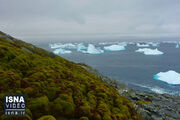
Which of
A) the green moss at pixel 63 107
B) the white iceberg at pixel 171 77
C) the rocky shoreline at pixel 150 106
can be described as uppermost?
the green moss at pixel 63 107

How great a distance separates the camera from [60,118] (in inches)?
234

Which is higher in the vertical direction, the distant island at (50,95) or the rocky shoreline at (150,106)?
the distant island at (50,95)

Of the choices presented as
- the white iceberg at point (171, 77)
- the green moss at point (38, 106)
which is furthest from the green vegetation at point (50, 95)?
the white iceberg at point (171, 77)

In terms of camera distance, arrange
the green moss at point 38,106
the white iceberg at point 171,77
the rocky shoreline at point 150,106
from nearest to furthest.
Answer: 1. the green moss at point 38,106
2. the rocky shoreline at point 150,106
3. the white iceberg at point 171,77

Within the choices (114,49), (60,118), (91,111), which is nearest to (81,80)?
(91,111)

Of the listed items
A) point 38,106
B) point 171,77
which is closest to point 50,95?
point 38,106

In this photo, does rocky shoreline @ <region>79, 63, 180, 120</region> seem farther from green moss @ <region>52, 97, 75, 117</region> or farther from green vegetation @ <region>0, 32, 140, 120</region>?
green moss @ <region>52, 97, 75, 117</region>

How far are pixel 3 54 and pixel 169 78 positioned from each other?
213 feet

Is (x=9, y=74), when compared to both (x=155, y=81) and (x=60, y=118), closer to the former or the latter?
(x=60, y=118)

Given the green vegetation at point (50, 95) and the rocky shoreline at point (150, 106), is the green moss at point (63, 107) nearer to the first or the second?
the green vegetation at point (50, 95)

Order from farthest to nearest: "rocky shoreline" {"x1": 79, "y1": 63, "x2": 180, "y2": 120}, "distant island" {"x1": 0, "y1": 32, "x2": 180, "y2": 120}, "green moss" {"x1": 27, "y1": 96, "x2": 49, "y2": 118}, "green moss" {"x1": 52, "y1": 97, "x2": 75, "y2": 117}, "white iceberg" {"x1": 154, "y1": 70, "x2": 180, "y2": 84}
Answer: "white iceberg" {"x1": 154, "y1": 70, "x2": 180, "y2": 84}, "rocky shoreline" {"x1": 79, "y1": 63, "x2": 180, "y2": 120}, "green moss" {"x1": 52, "y1": 97, "x2": 75, "y2": 117}, "distant island" {"x1": 0, "y1": 32, "x2": 180, "y2": 120}, "green moss" {"x1": 27, "y1": 96, "x2": 49, "y2": 118}

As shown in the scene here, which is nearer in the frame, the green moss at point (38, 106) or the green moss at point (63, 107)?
the green moss at point (38, 106)

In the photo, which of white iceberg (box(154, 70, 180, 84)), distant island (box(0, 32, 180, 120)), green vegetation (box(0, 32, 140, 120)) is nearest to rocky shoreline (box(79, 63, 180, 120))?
green vegetation (box(0, 32, 140, 120))

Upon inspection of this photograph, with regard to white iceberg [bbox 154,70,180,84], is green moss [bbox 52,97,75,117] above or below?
above
